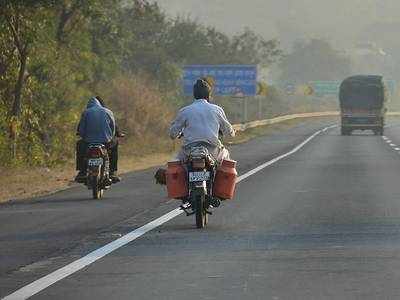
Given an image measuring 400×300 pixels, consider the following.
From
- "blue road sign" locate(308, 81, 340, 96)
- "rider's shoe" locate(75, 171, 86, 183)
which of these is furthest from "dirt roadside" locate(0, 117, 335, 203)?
"blue road sign" locate(308, 81, 340, 96)

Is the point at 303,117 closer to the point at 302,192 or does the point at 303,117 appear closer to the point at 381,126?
the point at 381,126

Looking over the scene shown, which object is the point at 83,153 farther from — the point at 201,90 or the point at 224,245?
the point at 224,245

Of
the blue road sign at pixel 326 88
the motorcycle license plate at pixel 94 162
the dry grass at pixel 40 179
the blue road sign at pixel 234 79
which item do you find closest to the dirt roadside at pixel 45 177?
the dry grass at pixel 40 179

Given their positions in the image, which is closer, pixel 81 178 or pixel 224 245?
pixel 224 245

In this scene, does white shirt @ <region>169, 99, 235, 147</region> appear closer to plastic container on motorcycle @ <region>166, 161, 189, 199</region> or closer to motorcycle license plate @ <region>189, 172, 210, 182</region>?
plastic container on motorcycle @ <region>166, 161, 189, 199</region>

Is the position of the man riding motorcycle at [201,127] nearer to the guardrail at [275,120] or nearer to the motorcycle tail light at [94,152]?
the motorcycle tail light at [94,152]

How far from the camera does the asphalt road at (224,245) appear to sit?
9.08m

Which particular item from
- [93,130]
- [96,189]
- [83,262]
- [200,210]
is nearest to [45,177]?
[93,130]

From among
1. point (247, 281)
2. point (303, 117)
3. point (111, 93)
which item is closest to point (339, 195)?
point (247, 281)

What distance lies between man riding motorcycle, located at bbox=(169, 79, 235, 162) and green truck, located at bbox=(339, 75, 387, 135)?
43565 millimetres

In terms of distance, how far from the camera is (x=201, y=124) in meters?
13.9

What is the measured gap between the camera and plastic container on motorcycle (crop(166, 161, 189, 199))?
13695mm

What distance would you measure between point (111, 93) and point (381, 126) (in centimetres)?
1965

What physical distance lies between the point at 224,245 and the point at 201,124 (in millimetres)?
2472
